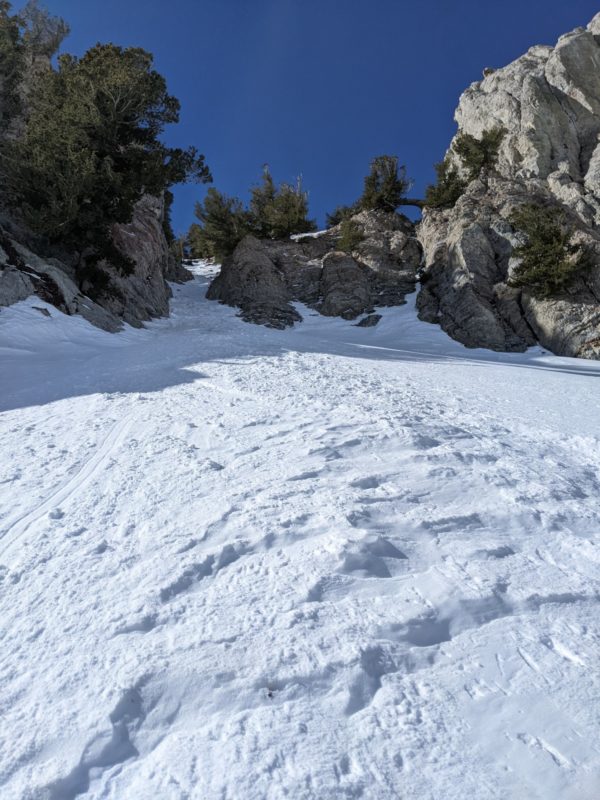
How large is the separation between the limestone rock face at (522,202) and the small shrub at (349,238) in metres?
4.74

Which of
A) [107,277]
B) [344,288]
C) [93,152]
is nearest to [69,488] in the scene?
[107,277]

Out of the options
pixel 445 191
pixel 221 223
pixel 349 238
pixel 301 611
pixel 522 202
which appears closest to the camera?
pixel 301 611

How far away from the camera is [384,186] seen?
3262cm

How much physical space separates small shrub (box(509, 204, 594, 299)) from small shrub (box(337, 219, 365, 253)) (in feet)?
40.7

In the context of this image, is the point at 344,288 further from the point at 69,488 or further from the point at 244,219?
the point at 69,488

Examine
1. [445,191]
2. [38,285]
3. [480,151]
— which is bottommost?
[38,285]

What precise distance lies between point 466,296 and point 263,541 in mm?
21245

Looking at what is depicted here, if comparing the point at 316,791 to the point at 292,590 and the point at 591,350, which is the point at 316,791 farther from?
the point at 591,350

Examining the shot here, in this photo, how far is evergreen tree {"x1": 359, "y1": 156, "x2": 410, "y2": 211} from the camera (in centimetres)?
3256

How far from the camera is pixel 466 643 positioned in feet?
6.73

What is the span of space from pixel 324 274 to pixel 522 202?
13065 mm

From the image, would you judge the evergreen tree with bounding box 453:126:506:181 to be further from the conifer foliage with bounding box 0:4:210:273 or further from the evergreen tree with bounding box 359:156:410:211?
the conifer foliage with bounding box 0:4:210:273

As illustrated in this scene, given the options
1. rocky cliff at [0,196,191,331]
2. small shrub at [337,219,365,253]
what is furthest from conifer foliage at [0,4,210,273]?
small shrub at [337,219,365,253]

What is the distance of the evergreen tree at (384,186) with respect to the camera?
32562 mm
